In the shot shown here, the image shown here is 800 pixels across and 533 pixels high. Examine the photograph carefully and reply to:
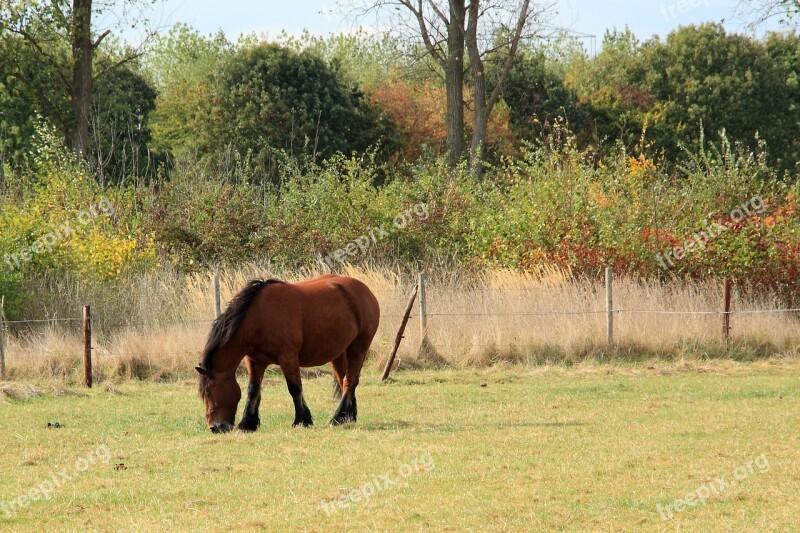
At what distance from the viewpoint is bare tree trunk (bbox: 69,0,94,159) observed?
29.9m

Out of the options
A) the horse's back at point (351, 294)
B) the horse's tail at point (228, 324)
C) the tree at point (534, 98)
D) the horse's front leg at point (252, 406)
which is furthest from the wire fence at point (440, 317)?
the tree at point (534, 98)

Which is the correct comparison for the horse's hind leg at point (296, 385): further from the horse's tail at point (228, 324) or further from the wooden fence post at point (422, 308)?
the wooden fence post at point (422, 308)

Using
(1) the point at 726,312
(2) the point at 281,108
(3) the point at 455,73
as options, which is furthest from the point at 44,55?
(1) the point at 726,312

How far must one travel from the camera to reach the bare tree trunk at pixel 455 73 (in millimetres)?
34781

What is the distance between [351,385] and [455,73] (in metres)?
24.1

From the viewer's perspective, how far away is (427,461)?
9.59 meters

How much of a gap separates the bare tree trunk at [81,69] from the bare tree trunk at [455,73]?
37.3 feet

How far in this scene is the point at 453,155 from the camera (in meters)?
34.3

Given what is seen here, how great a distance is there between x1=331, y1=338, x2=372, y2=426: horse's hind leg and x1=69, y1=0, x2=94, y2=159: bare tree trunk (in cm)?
1956

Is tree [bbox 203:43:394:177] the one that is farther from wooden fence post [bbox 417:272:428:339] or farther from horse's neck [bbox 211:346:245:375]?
horse's neck [bbox 211:346:245:375]

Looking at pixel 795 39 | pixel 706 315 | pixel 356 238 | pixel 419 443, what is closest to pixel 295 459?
pixel 419 443

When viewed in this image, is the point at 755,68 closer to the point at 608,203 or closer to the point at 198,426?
the point at 608,203

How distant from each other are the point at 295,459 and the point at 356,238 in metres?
15.7

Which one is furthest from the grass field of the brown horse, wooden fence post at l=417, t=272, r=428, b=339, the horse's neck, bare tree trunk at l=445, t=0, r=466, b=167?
bare tree trunk at l=445, t=0, r=466, b=167
